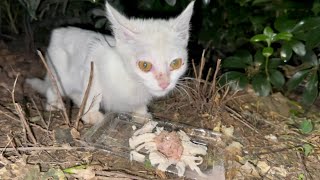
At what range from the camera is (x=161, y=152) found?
1906 mm

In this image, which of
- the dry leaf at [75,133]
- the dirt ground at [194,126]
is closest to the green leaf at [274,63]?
the dirt ground at [194,126]

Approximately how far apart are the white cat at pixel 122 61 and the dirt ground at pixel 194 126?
19cm

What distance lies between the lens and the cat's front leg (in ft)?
7.45

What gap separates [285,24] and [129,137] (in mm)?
1113

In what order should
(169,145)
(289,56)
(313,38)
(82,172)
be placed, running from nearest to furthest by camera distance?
(82,172), (169,145), (313,38), (289,56)

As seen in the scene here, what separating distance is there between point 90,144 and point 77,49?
699mm

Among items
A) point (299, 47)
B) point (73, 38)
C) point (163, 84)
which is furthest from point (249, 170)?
point (73, 38)

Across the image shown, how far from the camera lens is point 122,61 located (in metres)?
2.13

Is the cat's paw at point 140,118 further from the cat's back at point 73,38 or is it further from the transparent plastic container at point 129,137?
the cat's back at point 73,38

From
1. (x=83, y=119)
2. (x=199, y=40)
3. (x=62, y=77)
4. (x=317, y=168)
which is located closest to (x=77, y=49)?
(x=62, y=77)

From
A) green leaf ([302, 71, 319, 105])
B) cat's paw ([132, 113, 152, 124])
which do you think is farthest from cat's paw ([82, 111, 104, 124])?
green leaf ([302, 71, 319, 105])

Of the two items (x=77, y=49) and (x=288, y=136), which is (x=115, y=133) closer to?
(x=77, y=49)

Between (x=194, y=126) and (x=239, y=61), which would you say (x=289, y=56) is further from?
(x=194, y=126)

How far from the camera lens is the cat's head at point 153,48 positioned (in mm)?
1964
